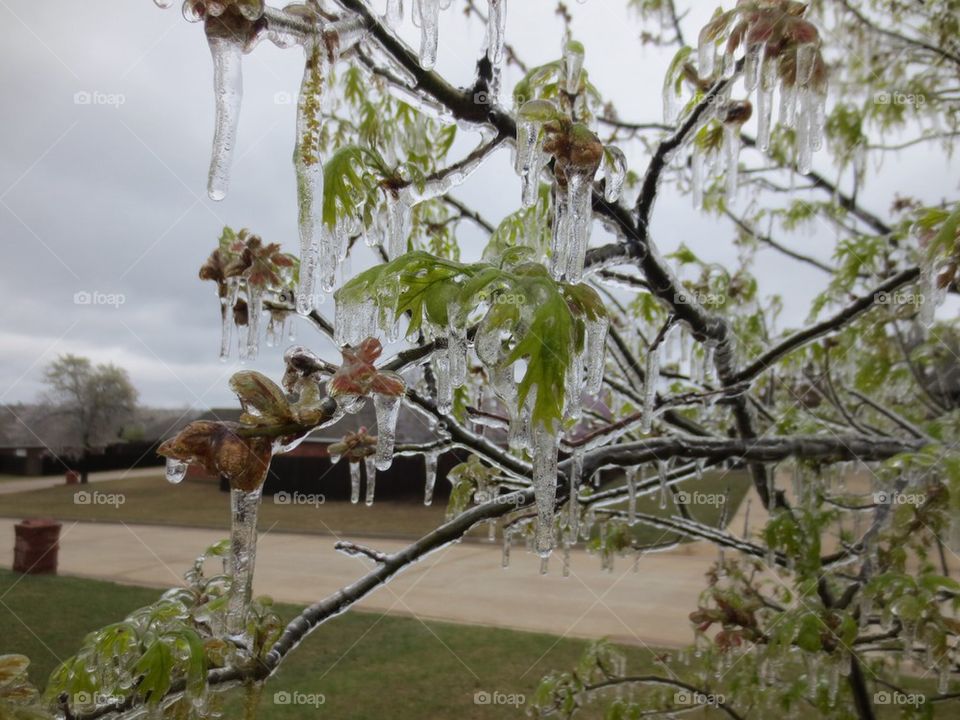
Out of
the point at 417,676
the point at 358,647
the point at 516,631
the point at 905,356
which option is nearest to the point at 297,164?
the point at 905,356

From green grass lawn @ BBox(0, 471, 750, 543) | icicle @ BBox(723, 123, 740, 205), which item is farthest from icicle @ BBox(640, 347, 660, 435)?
green grass lawn @ BBox(0, 471, 750, 543)

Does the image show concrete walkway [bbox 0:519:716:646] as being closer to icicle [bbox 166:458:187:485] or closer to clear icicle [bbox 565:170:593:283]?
icicle [bbox 166:458:187:485]

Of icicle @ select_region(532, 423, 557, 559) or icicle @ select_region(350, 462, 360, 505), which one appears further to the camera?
icicle @ select_region(350, 462, 360, 505)

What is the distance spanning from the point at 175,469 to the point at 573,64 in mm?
571

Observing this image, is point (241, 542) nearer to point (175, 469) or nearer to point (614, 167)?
point (175, 469)

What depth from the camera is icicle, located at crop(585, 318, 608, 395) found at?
1.53 feet

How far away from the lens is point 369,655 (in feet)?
10.6

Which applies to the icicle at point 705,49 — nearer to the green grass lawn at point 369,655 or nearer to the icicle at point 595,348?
the icicle at point 595,348

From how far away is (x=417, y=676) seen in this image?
115 inches

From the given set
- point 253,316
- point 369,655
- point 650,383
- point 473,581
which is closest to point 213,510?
point 473,581

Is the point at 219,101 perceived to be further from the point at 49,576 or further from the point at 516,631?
the point at 49,576

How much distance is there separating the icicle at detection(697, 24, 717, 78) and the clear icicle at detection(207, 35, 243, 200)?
17.4 inches

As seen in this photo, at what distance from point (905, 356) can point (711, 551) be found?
5.08m

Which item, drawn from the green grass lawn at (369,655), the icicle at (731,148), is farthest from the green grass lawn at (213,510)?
the icicle at (731,148)
